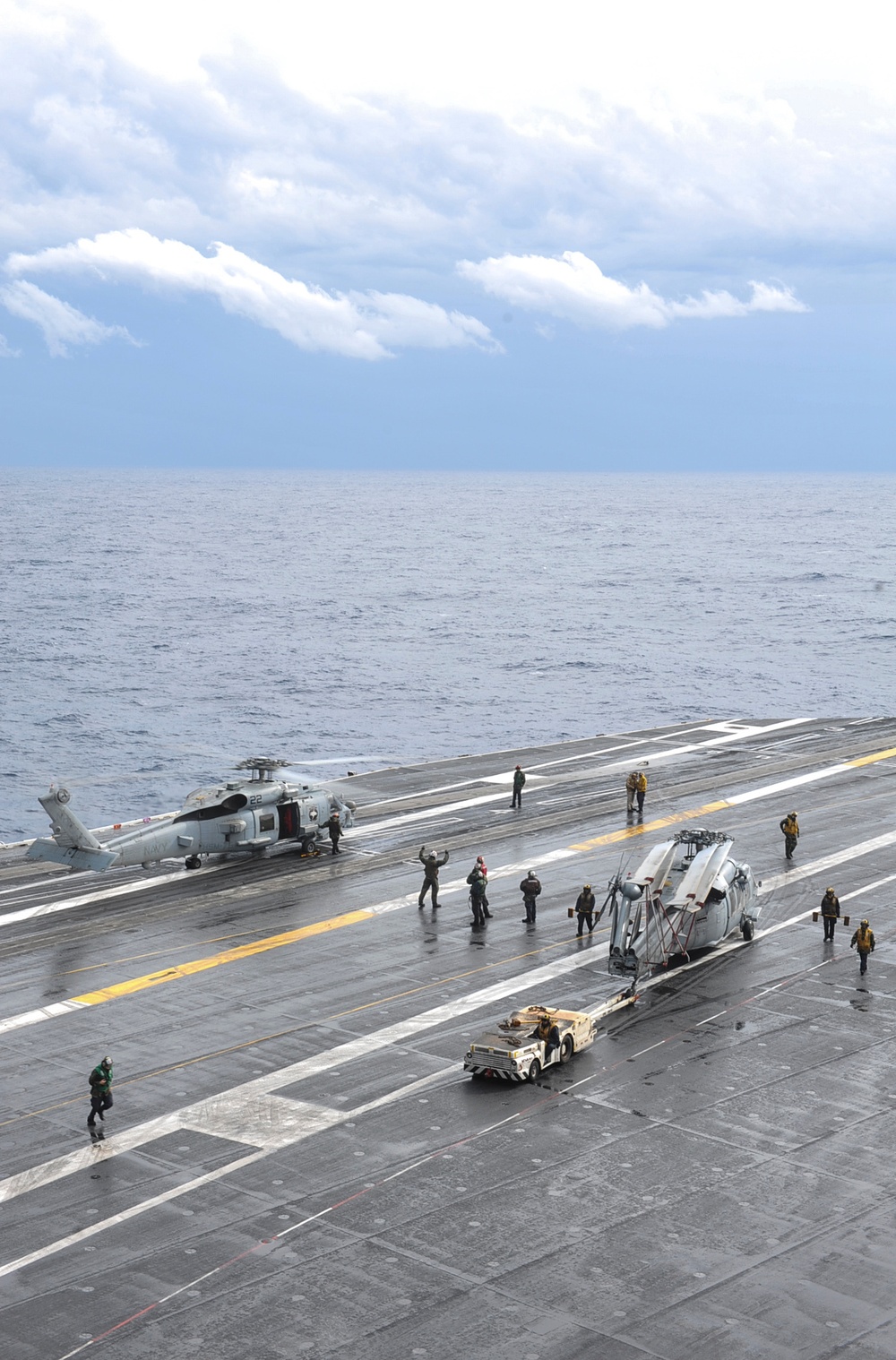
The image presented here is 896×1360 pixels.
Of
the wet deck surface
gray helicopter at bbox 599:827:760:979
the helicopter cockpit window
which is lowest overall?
the wet deck surface

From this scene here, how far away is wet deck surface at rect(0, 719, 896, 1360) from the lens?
19359 mm

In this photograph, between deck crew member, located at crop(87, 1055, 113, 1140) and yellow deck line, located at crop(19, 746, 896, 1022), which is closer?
deck crew member, located at crop(87, 1055, 113, 1140)

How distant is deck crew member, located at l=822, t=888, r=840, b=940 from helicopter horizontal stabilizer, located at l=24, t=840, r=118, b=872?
19.8 m

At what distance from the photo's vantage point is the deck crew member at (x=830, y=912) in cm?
3659

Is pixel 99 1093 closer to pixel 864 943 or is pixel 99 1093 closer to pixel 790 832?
pixel 864 943

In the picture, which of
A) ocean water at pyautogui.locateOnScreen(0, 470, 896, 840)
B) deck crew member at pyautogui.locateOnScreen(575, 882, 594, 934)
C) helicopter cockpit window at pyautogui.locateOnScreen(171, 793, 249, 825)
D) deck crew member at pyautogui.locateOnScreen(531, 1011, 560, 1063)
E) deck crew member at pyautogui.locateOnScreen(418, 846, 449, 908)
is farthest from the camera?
ocean water at pyautogui.locateOnScreen(0, 470, 896, 840)

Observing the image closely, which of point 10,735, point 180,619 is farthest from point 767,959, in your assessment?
point 180,619

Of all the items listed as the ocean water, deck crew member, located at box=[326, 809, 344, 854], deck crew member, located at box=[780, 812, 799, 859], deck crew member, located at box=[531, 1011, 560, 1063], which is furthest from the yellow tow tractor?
the ocean water

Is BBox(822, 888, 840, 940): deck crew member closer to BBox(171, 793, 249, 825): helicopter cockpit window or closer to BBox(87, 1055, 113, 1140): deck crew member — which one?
BBox(171, 793, 249, 825): helicopter cockpit window

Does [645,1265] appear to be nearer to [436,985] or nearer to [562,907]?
[436,985]

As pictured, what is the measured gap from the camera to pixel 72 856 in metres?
40.1

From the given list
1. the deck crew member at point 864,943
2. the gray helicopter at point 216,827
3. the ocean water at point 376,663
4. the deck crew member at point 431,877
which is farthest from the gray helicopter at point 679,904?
the ocean water at point 376,663

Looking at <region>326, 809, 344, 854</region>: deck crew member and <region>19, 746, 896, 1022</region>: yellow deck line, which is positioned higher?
<region>326, 809, 344, 854</region>: deck crew member

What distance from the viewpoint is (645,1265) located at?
20625mm
